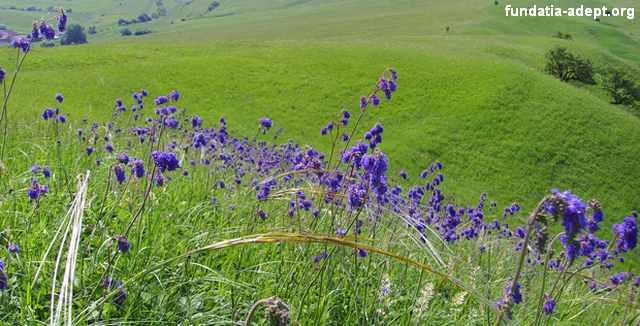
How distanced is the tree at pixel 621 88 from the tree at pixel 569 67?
2.16m

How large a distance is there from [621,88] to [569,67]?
5.25 m

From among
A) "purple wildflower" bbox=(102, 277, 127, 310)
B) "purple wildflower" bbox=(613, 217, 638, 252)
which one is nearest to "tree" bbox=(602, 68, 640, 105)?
"purple wildflower" bbox=(613, 217, 638, 252)

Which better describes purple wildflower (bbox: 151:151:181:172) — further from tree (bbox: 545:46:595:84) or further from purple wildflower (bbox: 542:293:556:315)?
tree (bbox: 545:46:595:84)

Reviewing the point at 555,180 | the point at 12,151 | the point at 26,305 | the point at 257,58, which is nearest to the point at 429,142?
the point at 555,180

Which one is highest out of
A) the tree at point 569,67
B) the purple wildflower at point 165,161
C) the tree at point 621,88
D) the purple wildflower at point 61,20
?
the purple wildflower at point 61,20

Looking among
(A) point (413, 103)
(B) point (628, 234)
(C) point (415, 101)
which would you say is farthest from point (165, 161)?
(C) point (415, 101)

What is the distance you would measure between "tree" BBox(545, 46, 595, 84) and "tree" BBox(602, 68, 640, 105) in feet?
7.09

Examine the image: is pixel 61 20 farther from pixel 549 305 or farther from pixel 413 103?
pixel 413 103

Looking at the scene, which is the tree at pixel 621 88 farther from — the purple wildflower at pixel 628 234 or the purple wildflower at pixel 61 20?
the purple wildflower at pixel 61 20

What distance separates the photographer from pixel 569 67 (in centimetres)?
4506

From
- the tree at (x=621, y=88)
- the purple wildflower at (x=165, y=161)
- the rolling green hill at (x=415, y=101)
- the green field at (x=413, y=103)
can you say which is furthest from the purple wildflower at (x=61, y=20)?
the tree at (x=621, y=88)

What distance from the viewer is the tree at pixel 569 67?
44.8 meters

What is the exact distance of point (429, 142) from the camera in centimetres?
2889

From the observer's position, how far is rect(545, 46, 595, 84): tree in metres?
44.8
